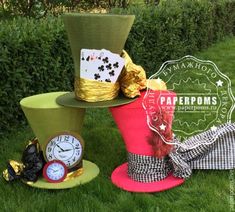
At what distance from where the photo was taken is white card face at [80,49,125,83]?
2.98m

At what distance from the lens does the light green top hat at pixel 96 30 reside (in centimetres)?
291

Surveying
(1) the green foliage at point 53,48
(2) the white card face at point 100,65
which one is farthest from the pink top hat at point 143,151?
(1) the green foliage at point 53,48

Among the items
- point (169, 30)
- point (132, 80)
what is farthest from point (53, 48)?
point (169, 30)

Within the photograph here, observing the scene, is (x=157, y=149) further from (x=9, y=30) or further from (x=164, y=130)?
(x=9, y=30)

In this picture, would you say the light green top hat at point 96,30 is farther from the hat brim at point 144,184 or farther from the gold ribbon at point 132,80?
the hat brim at point 144,184

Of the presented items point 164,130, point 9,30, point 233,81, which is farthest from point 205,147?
point 233,81

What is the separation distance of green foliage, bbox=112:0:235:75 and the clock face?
104 inches

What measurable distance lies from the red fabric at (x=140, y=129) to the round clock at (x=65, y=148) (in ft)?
1.09

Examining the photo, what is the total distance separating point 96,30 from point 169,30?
3.67 m

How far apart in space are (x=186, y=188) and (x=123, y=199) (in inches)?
16.7

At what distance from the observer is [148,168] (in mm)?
3113

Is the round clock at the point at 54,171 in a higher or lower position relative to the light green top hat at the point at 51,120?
lower

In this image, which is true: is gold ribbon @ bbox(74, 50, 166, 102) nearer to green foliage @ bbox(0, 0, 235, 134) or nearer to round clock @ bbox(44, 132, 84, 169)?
round clock @ bbox(44, 132, 84, 169)

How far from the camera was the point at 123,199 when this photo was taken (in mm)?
2941
